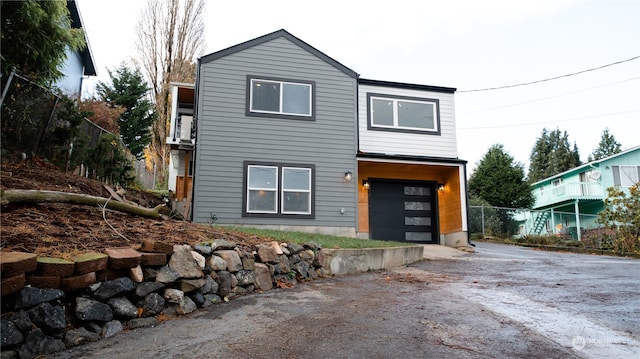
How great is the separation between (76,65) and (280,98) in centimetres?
981

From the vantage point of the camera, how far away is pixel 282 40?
491 inches

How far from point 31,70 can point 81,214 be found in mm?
3818

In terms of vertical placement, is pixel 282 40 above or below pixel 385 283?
above

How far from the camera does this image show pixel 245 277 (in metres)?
5.82

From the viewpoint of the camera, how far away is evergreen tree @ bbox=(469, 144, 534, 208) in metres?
22.3

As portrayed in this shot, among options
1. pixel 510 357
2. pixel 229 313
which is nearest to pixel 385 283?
pixel 229 313

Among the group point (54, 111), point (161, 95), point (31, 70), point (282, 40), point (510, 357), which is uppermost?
point (161, 95)

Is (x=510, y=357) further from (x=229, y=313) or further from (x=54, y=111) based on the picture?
(x=54, y=111)

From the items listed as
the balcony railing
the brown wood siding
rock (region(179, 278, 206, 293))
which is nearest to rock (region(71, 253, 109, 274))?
rock (region(179, 278, 206, 293))

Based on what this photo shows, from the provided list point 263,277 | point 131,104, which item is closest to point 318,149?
point 263,277

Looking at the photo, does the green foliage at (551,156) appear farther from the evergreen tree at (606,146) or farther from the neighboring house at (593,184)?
the neighboring house at (593,184)

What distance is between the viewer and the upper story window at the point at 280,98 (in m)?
12.0

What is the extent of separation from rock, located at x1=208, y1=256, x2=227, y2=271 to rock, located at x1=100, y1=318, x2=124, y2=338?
1522 mm

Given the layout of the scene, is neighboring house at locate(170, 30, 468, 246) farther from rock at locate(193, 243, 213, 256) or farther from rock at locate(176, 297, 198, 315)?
rock at locate(176, 297, 198, 315)
